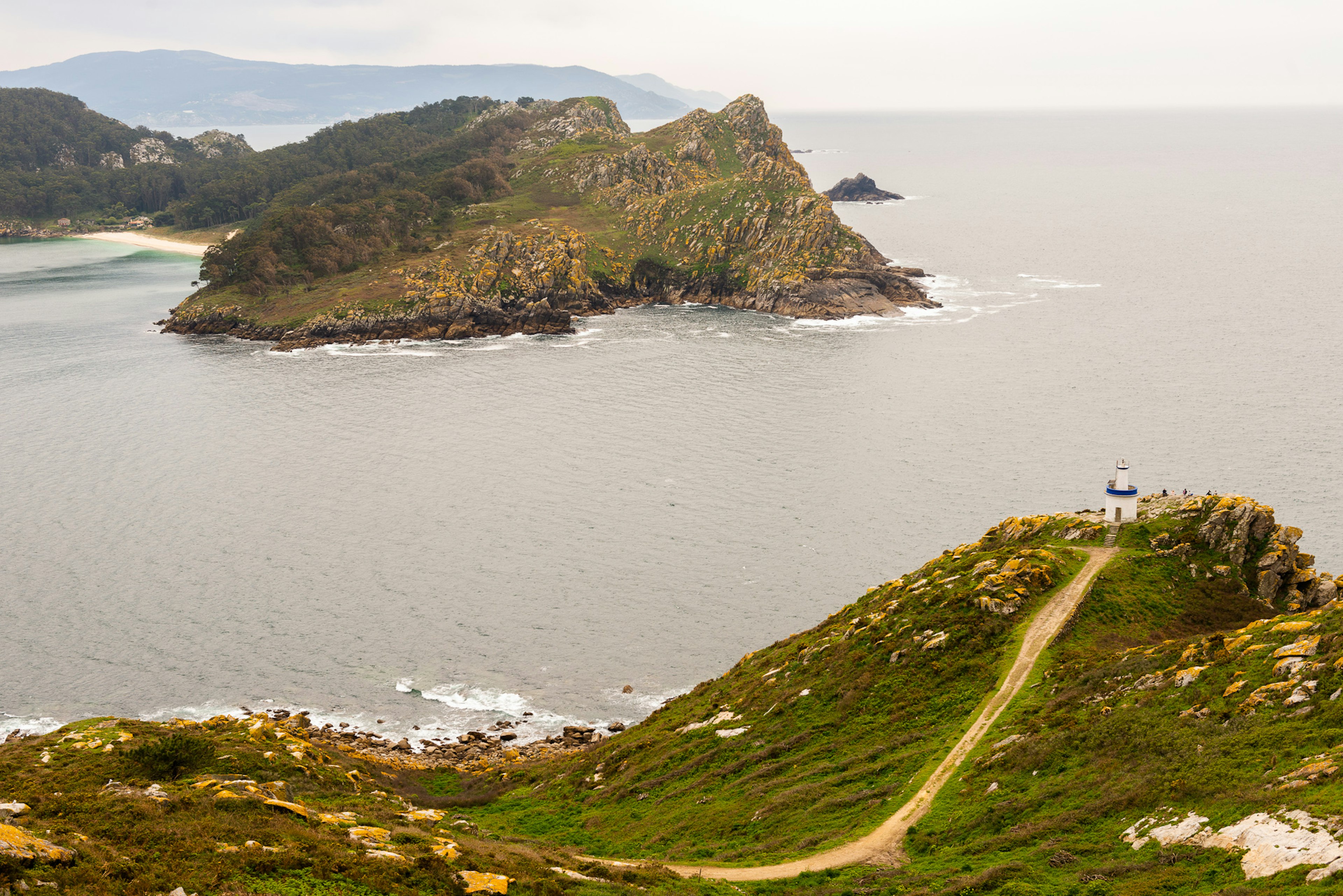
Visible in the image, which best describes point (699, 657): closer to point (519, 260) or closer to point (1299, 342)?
point (1299, 342)

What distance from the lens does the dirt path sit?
31484mm

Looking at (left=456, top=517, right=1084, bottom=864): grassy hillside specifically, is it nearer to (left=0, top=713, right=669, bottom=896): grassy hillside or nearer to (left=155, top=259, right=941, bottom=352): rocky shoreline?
(left=0, top=713, right=669, bottom=896): grassy hillside

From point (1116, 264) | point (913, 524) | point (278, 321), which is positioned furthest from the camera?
point (1116, 264)

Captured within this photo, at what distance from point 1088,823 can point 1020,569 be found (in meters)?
18.4

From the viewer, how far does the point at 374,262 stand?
566 feet

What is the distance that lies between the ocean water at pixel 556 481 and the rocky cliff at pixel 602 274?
9.26 m

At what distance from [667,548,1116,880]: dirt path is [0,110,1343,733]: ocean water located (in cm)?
2212

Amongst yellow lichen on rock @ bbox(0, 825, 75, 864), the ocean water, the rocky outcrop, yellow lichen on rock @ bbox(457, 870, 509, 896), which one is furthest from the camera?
the ocean water

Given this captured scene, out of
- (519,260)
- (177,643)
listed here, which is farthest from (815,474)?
(519,260)

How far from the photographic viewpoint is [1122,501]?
50594 mm

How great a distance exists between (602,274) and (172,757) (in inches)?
5688

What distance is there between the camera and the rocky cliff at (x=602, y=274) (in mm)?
155500

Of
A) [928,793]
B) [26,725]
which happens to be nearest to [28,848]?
[928,793]

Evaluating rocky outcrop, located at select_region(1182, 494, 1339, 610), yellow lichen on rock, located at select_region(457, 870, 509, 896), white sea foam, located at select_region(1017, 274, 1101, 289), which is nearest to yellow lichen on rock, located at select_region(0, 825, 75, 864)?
yellow lichen on rock, located at select_region(457, 870, 509, 896)
